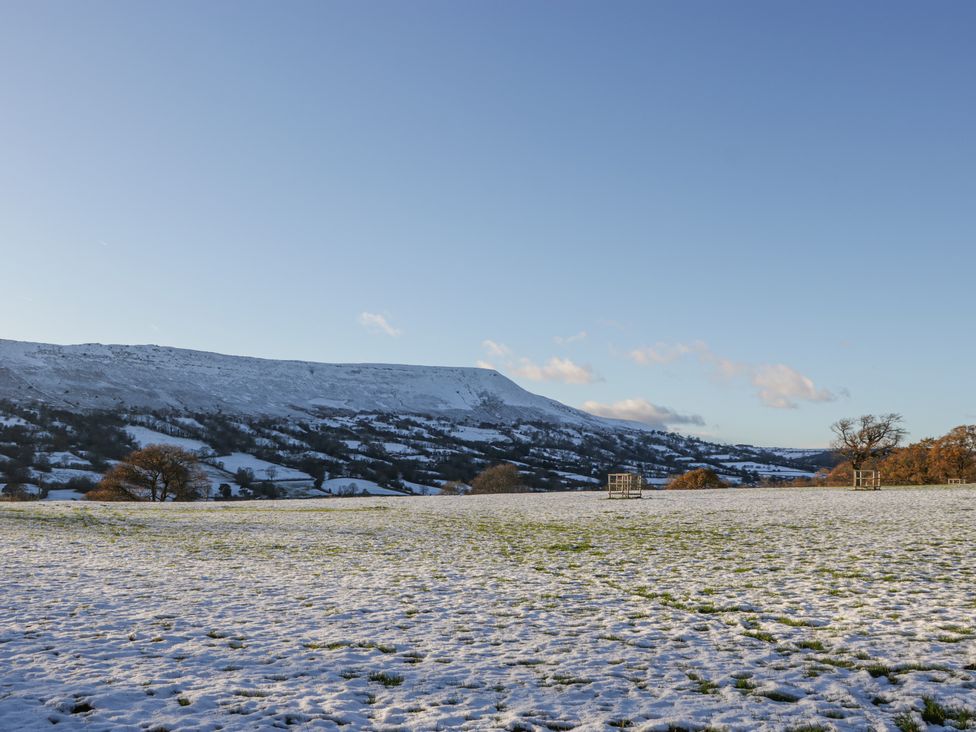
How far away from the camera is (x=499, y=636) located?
12.8 metres

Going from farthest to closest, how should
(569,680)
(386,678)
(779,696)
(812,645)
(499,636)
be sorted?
(499,636), (812,645), (386,678), (569,680), (779,696)

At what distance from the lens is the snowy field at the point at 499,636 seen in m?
8.95

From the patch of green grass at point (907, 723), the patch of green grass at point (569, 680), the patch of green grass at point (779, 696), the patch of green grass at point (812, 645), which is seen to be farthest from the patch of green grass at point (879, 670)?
the patch of green grass at point (569, 680)

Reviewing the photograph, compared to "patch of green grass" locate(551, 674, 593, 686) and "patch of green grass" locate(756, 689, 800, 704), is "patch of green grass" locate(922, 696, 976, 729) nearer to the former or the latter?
"patch of green grass" locate(756, 689, 800, 704)

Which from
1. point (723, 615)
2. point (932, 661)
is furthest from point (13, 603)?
point (932, 661)

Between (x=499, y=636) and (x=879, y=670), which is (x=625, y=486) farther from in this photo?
(x=879, y=670)

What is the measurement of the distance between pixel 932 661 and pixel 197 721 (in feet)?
37.6

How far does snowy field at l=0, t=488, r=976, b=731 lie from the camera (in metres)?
8.95

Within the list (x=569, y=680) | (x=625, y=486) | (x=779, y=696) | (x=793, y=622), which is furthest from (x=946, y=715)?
(x=625, y=486)

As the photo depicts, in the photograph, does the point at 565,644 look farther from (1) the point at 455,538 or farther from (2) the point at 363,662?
(1) the point at 455,538

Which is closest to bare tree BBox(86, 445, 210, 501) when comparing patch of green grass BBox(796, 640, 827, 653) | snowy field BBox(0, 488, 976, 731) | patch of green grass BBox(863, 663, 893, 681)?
snowy field BBox(0, 488, 976, 731)

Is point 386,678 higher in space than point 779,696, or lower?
lower

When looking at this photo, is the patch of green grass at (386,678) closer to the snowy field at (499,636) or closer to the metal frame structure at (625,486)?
the snowy field at (499,636)

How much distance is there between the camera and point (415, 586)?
18.0 m
